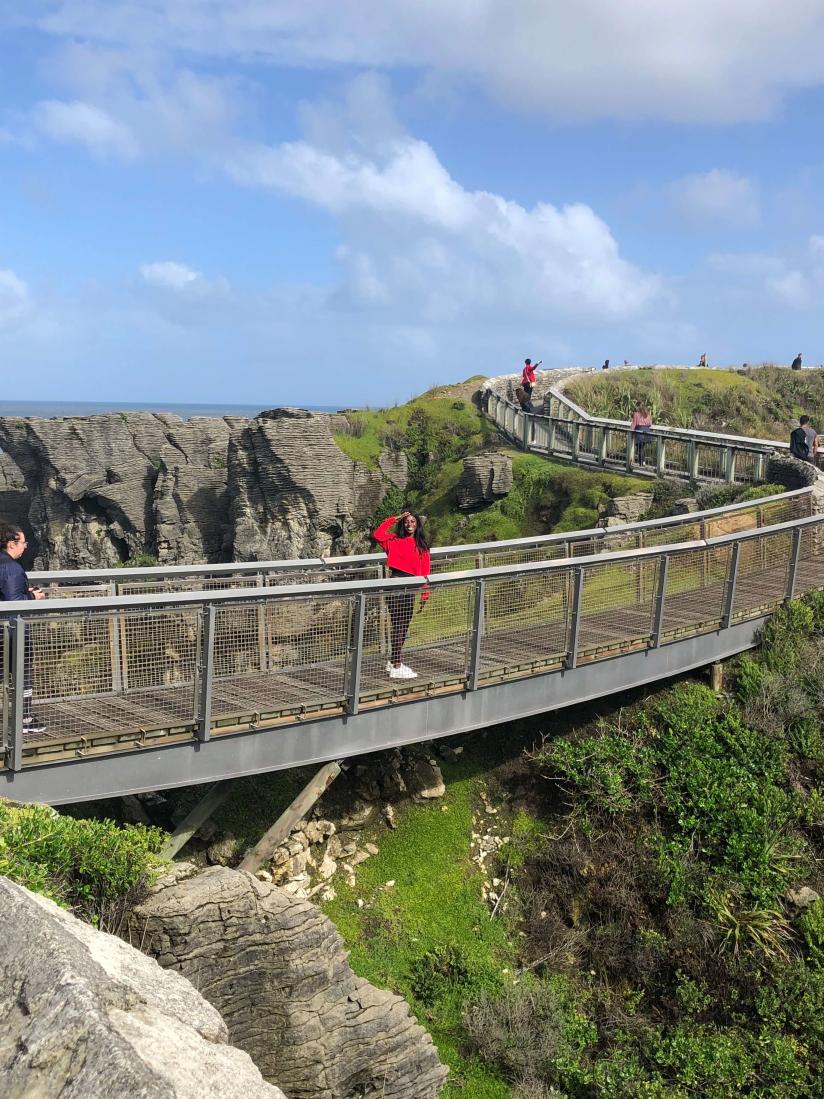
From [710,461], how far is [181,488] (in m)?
18.2

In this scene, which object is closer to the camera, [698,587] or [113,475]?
[698,587]

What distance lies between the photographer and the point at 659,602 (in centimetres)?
1045

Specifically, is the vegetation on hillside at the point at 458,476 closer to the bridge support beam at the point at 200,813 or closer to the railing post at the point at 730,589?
the railing post at the point at 730,589

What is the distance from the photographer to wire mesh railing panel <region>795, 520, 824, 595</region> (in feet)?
40.9

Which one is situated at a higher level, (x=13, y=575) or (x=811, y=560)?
(x=13, y=575)

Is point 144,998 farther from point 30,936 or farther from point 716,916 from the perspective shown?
point 716,916

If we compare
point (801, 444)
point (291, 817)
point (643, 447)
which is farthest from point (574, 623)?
point (643, 447)

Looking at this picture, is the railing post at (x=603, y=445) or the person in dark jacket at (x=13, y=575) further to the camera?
the railing post at (x=603, y=445)

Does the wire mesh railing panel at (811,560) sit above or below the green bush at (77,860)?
above

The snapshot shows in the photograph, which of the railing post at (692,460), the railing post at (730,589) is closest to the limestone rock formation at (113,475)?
the railing post at (692,460)

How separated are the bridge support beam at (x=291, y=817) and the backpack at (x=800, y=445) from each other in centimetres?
1244

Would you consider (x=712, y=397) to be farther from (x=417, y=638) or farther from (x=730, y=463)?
(x=417, y=638)

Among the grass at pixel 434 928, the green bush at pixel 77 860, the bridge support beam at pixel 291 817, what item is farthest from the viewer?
the bridge support beam at pixel 291 817

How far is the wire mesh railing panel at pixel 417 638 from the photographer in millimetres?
8578
